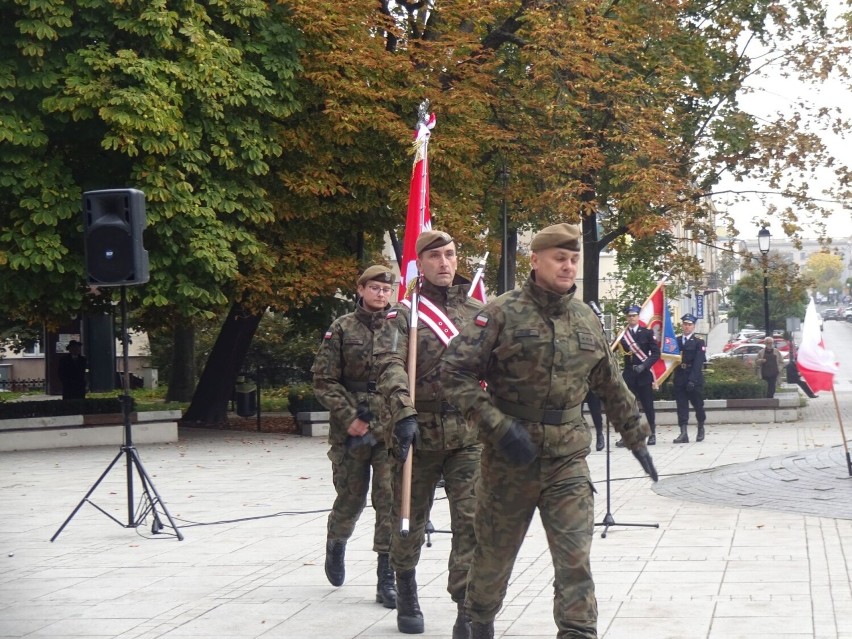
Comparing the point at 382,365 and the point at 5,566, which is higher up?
the point at 382,365

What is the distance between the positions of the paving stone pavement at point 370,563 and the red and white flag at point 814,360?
1031 mm

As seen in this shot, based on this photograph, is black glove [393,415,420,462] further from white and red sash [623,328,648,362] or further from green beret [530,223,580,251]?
white and red sash [623,328,648,362]

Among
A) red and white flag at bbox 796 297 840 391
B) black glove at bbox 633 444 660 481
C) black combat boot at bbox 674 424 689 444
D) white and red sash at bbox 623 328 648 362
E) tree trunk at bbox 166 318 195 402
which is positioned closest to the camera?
black glove at bbox 633 444 660 481

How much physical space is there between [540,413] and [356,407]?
92.1 inches

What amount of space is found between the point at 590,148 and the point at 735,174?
635 cm

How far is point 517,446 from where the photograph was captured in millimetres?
5406

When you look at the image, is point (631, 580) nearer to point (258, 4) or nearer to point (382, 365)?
point (382, 365)

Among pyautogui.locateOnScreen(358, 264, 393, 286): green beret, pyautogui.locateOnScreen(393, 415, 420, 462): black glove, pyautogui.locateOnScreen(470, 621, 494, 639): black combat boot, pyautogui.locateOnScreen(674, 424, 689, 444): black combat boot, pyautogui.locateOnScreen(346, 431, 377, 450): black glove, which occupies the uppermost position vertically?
pyautogui.locateOnScreen(358, 264, 393, 286): green beret

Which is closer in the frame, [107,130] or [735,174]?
[107,130]

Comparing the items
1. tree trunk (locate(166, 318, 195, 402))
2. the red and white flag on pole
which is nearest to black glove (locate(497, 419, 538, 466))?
the red and white flag on pole

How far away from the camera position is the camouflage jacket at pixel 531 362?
558 centimetres

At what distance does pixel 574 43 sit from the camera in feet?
77.5

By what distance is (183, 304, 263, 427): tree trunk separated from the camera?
2641 cm

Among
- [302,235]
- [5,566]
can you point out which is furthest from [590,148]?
[5,566]
